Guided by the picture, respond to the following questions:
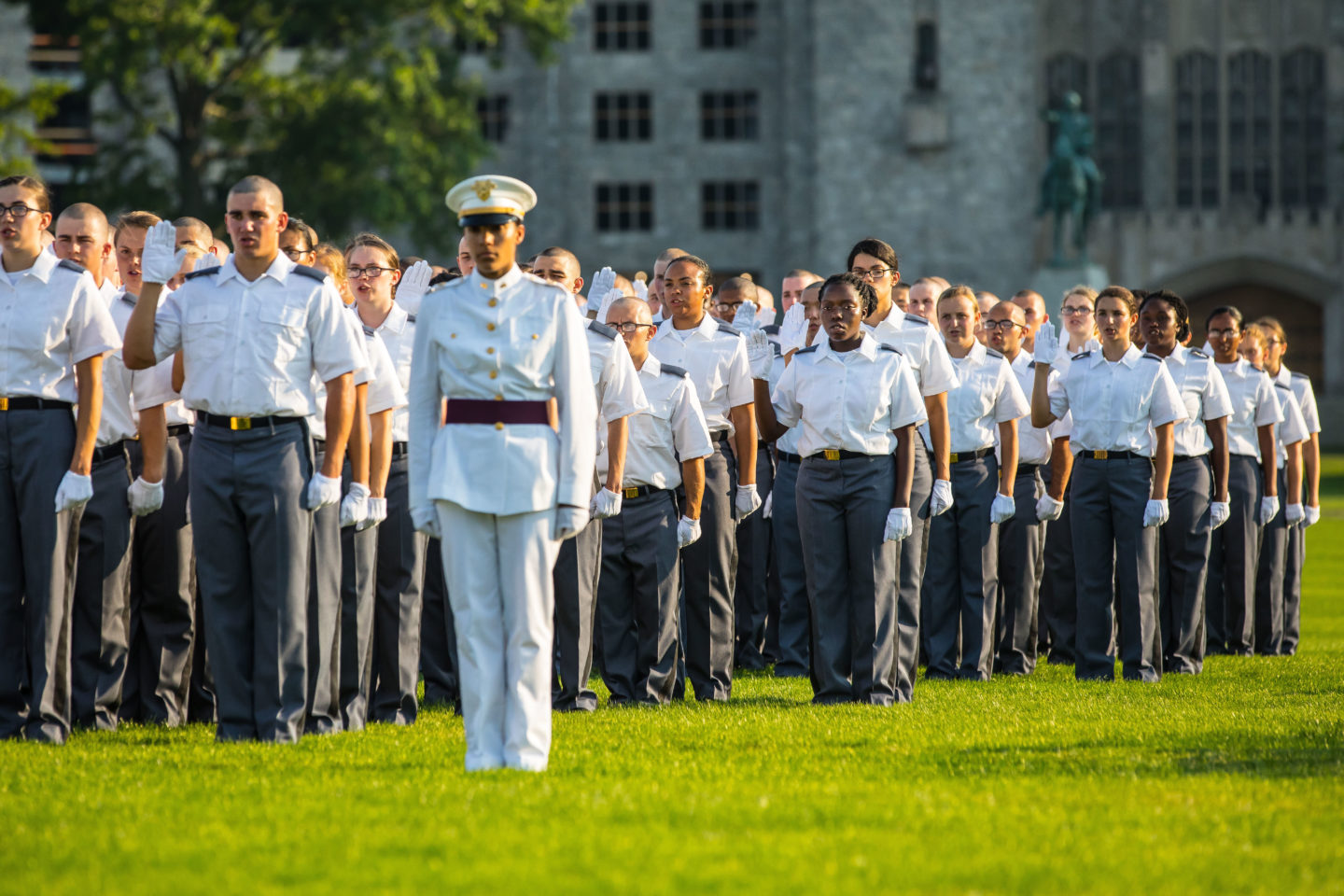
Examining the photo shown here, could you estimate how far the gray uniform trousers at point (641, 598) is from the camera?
909cm

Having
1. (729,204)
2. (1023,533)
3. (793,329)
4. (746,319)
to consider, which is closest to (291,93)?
(729,204)

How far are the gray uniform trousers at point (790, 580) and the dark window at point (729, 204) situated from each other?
41499mm

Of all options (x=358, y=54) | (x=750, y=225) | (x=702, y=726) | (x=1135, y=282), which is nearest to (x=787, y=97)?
(x=750, y=225)

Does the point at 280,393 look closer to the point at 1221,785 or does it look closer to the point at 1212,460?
the point at 1221,785

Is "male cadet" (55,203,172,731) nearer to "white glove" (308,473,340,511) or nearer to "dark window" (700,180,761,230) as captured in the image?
"white glove" (308,473,340,511)

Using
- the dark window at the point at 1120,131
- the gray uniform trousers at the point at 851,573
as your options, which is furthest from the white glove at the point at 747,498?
the dark window at the point at 1120,131

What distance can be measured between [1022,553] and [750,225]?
4112cm

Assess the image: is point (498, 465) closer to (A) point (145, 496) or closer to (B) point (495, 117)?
(A) point (145, 496)

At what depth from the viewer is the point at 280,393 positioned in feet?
23.5

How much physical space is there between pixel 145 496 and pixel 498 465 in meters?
2.16

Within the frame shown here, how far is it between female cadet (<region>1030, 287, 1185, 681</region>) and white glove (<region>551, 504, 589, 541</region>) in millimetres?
4612

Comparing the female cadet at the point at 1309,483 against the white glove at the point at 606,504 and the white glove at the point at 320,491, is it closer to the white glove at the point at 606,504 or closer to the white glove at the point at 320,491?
the white glove at the point at 606,504

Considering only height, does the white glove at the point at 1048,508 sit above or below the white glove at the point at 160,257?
below

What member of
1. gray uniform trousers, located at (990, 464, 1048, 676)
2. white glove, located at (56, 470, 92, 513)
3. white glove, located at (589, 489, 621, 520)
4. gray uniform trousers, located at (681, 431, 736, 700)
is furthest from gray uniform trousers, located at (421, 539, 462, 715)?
gray uniform trousers, located at (990, 464, 1048, 676)
